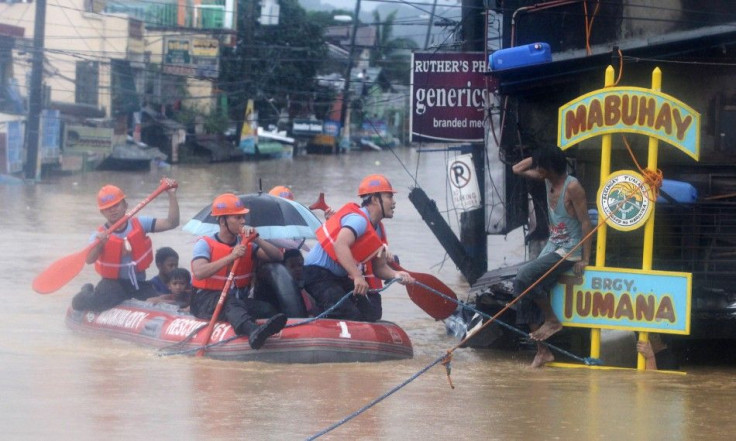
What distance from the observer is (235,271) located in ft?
33.3

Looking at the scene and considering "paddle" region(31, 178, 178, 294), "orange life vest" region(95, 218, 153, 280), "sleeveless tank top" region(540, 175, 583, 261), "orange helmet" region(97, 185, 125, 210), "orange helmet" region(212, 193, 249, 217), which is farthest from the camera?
"paddle" region(31, 178, 178, 294)

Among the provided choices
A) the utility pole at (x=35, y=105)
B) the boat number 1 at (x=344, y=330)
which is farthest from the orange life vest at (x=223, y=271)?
the utility pole at (x=35, y=105)

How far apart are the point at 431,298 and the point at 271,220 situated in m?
1.70

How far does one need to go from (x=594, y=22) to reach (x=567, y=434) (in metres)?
6.12

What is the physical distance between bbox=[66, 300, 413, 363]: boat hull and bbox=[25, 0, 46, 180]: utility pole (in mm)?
24419

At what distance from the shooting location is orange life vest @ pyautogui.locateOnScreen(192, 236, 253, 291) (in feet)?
32.8

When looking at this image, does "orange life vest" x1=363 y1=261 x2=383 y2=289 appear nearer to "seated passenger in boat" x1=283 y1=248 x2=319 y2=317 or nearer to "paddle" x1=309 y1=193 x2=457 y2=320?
"paddle" x1=309 y1=193 x2=457 y2=320

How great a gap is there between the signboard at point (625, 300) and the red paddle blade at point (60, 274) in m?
4.88

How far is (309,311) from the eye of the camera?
1040cm

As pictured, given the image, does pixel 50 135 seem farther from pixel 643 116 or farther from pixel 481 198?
pixel 643 116

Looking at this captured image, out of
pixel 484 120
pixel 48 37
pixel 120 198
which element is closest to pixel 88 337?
pixel 120 198

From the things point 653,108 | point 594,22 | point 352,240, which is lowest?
point 352,240

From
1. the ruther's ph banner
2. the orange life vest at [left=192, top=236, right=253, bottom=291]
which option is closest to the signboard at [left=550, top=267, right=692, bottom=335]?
the orange life vest at [left=192, top=236, right=253, bottom=291]

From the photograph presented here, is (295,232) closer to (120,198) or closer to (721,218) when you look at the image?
(120,198)
